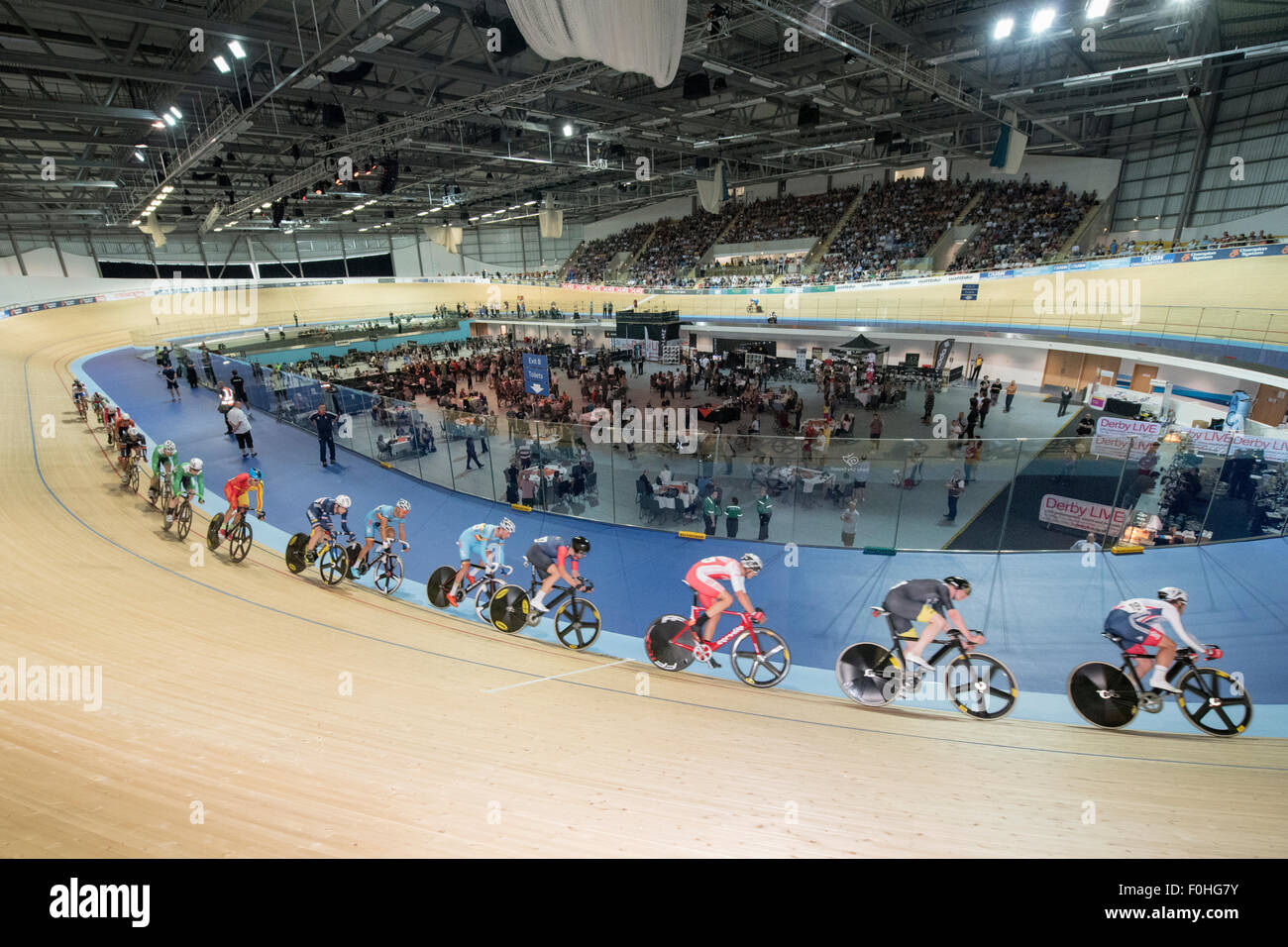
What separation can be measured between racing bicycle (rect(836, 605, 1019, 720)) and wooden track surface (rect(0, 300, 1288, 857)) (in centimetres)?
17

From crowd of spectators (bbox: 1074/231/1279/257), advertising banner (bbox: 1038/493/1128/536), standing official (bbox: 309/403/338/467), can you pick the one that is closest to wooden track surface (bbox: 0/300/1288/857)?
advertising banner (bbox: 1038/493/1128/536)

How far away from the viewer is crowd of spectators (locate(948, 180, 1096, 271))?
21.5m

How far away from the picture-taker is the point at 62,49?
11023mm

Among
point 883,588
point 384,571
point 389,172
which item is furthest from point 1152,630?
point 389,172

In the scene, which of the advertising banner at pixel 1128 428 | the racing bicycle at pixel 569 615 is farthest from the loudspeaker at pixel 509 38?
the advertising banner at pixel 1128 428

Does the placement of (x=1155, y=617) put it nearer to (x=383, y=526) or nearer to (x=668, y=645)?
(x=668, y=645)

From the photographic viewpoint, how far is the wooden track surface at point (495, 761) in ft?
8.38

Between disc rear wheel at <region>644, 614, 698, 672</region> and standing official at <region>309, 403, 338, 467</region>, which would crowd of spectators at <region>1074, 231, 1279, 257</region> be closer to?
disc rear wheel at <region>644, 614, 698, 672</region>

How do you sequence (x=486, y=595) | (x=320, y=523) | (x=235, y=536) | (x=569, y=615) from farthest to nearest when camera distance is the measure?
1. (x=235, y=536)
2. (x=320, y=523)
3. (x=486, y=595)
4. (x=569, y=615)

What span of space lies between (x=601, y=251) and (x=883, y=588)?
133ft

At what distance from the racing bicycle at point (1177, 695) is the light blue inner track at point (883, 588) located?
0.23 meters

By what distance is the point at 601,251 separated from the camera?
141ft
